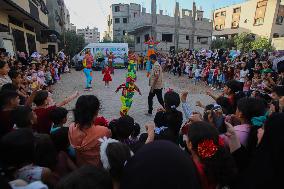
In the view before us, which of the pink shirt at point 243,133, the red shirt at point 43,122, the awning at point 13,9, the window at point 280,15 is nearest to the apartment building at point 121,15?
the window at point 280,15

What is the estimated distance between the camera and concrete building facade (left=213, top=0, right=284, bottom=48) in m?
35.8

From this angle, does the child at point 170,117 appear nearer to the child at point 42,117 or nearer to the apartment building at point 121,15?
the child at point 42,117

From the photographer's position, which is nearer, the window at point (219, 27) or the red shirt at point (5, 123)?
the red shirt at point (5, 123)

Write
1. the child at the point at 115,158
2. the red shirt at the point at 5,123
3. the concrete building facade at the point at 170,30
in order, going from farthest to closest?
the concrete building facade at the point at 170,30 < the red shirt at the point at 5,123 < the child at the point at 115,158

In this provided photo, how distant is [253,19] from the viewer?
40031mm

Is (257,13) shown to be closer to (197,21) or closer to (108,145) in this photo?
(197,21)

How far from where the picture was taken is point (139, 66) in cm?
2455

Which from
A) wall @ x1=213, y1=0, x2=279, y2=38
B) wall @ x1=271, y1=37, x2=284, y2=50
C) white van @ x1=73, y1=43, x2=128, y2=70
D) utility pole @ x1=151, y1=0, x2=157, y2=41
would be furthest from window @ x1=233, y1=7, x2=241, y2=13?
white van @ x1=73, y1=43, x2=128, y2=70

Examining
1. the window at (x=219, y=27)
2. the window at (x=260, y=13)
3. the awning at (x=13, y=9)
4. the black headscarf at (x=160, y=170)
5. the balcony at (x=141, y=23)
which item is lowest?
the black headscarf at (x=160, y=170)

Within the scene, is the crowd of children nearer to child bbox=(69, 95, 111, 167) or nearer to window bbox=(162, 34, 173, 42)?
child bbox=(69, 95, 111, 167)

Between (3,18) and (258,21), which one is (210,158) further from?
(258,21)

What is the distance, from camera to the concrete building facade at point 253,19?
118ft

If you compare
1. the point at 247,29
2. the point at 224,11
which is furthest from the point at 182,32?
the point at 224,11

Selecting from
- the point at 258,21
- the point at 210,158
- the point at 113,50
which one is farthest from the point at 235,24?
the point at 210,158
